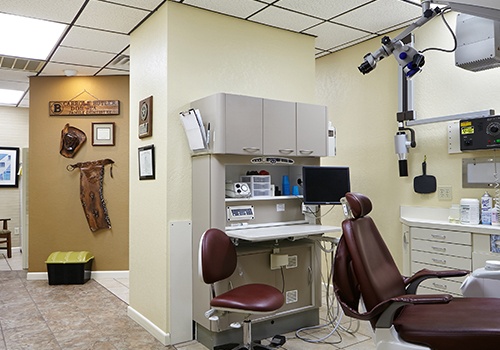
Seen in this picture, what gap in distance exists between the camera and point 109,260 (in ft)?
19.4

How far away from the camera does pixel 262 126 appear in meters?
3.50

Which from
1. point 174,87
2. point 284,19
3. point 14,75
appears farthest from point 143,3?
point 14,75

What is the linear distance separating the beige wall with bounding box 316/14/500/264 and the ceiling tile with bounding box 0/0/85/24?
2.90 m

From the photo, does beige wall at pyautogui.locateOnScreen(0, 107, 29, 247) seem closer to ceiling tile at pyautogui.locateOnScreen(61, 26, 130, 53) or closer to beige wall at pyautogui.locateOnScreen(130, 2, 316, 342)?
ceiling tile at pyautogui.locateOnScreen(61, 26, 130, 53)

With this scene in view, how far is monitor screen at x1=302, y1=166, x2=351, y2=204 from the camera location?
367 centimetres

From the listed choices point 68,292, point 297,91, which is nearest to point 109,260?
point 68,292

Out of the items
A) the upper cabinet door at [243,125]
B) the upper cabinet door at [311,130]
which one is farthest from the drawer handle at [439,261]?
the upper cabinet door at [243,125]

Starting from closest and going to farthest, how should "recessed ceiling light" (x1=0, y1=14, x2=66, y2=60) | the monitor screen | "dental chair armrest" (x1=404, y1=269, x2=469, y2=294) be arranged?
"dental chair armrest" (x1=404, y1=269, x2=469, y2=294)
the monitor screen
"recessed ceiling light" (x1=0, y1=14, x2=66, y2=60)

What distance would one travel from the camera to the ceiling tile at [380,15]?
367 cm

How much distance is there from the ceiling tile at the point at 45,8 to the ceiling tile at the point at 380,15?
2.39 metres

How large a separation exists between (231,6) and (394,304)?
2761 millimetres

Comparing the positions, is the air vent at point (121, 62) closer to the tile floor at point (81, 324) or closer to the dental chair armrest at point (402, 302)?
the tile floor at point (81, 324)

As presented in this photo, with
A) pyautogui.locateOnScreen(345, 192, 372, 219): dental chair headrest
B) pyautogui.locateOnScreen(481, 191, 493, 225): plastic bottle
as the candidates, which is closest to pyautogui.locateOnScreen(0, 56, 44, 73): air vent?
pyautogui.locateOnScreen(345, 192, 372, 219): dental chair headrest

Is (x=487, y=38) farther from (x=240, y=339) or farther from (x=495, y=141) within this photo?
(x=240, y=339)
